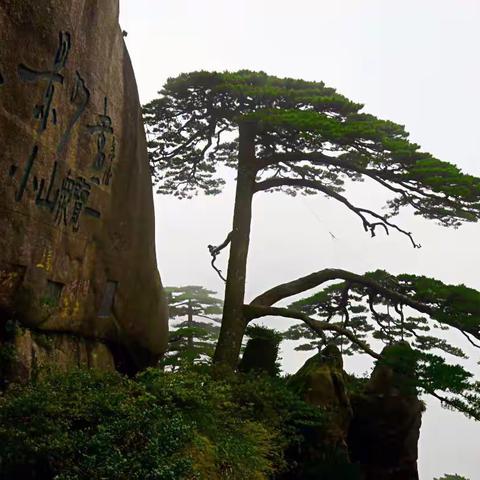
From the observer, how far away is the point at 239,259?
485 inches

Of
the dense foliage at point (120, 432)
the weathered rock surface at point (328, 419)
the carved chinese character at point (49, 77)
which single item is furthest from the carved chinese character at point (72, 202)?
the weathered rock surface at point (328, 419)

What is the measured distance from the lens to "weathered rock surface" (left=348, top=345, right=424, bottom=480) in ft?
34.2

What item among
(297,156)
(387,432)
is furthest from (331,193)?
(387,432)

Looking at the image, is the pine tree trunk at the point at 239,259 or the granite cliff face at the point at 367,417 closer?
the granite cliff face at the point at 367,417

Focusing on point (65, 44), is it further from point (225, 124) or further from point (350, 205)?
point (350, 205)

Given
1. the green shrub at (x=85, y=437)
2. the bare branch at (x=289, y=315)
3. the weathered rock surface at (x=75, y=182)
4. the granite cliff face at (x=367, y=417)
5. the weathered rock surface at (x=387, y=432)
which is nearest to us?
the green shrub at (x=85, y=437)

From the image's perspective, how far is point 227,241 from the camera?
13.6 metres

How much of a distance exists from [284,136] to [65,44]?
18.8ft

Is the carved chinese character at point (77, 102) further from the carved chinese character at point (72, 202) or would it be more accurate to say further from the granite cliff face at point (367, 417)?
the granite cliff face at point (367, 417)

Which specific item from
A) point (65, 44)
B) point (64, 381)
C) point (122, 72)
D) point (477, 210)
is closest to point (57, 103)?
point (65, 44)

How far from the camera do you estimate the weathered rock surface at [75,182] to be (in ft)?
21.0

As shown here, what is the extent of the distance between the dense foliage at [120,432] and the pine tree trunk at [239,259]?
4143 millimetres

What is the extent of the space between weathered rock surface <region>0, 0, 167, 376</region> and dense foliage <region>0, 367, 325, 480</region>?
1607 mm

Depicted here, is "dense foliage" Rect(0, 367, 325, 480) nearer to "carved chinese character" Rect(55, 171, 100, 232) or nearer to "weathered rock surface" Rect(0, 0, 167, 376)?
"weathered rock surface" Rect(0, 0, 167, 376)
